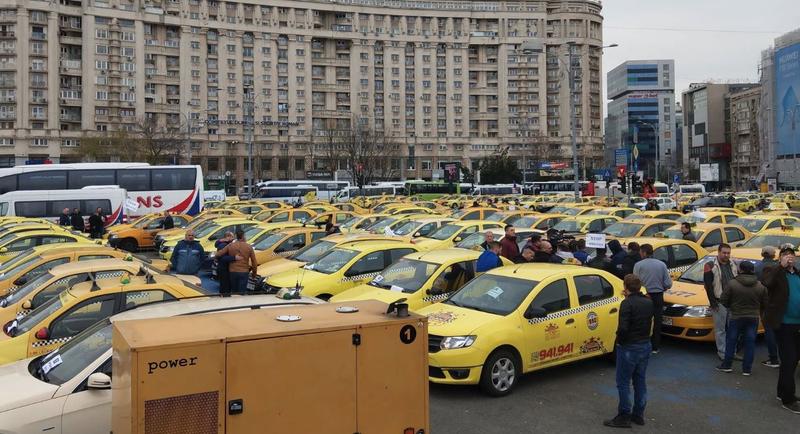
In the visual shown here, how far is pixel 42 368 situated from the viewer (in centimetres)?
579

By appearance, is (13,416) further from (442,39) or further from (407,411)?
(442,39)

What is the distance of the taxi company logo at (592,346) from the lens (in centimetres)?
827

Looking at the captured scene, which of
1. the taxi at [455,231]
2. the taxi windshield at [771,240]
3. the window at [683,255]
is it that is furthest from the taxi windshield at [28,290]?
the taxi windshield at [771,240]

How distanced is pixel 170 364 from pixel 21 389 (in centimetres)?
238

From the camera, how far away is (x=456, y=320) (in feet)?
25.3

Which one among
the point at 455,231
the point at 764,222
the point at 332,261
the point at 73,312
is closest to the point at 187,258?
the point at 332,261

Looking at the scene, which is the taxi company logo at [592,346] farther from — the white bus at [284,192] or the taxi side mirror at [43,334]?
the white bus at [284,192]

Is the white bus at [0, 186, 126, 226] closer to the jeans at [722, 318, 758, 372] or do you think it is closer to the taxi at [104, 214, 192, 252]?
the taxi at [104, 214, 192, 252]

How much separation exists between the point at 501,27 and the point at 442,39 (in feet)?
30.0

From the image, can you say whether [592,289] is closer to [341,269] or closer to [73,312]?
[341,269]

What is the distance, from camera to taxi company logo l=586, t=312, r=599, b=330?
8281 mm

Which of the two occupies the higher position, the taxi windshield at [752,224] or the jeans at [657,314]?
the taxi windshield at [752,224]

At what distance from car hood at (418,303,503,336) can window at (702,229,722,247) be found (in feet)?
30.6

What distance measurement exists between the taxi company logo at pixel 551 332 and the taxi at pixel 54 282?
4.97 meters
